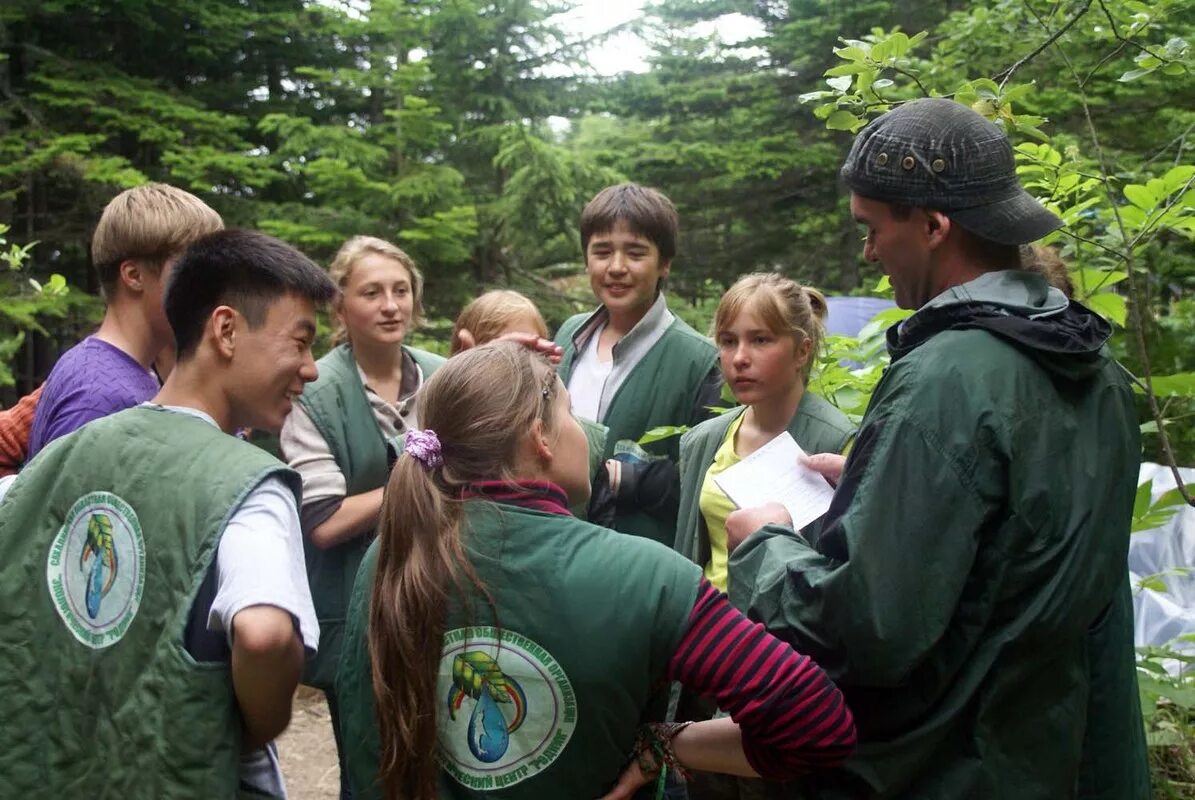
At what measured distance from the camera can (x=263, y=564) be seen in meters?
1.91

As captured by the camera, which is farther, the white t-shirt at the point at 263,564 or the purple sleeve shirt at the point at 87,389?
the purple sleeve shirt at the point at 87,389

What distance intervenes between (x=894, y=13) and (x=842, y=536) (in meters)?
12.8

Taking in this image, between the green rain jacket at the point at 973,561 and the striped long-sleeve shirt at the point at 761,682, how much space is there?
0.29ft

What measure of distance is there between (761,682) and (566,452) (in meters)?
0.60

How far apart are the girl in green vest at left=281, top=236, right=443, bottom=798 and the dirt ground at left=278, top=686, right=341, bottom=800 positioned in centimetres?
208

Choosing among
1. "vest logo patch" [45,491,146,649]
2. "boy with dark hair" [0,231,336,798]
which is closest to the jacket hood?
"boy with dark hair" [0,231,336,798]

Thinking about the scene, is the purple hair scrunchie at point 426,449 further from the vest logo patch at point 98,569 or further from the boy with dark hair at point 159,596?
the vest logo patch at point 98,569

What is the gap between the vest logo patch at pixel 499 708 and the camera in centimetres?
181

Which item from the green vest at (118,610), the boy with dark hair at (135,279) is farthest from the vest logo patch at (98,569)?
the boy with dark hair at (135,279)

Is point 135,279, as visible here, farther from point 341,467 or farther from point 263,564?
point 263,564

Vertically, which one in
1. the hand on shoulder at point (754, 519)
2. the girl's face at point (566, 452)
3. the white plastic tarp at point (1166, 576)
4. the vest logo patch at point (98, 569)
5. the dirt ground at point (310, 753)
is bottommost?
the dirt ground at point (310, 753)

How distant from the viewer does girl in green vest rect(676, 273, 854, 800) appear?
3.26m

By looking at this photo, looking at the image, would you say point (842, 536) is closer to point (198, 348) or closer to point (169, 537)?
point (169, 537)

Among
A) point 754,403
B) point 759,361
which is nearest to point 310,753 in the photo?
point 754,403
